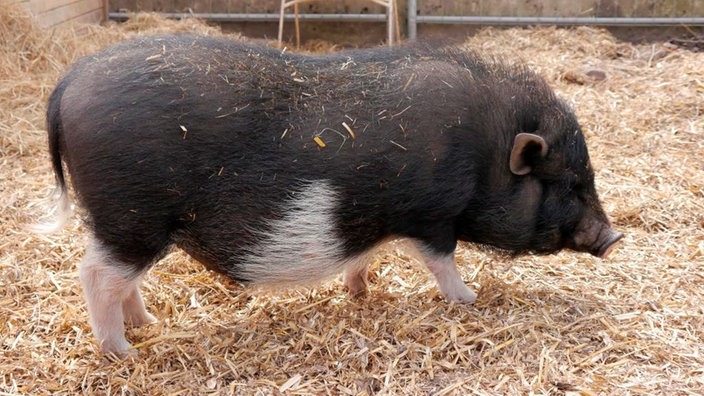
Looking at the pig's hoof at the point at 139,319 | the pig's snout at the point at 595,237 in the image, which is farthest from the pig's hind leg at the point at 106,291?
Answer: the pig's snout at the point at 595,237

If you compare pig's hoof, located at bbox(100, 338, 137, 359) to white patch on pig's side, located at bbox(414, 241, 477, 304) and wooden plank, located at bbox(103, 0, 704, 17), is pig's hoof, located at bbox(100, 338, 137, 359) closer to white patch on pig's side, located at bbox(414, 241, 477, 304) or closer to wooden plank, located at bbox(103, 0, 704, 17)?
white patch on pig's side, located at bbox(414, 241, 477, 304)

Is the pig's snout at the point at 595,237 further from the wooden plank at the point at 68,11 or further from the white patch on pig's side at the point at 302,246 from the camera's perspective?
the wooden plank at the point at 68,11

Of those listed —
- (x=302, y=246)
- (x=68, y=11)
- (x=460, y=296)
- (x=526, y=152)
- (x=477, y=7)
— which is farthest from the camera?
(x=477, y=7)

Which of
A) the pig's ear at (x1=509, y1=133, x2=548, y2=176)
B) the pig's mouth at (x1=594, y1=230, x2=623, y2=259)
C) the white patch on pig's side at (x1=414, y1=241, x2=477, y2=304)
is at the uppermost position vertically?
the pig's ear at (x1=509, y1=133, x2=548, y2=176)

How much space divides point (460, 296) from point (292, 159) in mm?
1296

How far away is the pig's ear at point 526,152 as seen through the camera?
12.4ft

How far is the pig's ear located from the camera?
12.4 ft

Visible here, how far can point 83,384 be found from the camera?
363 centimetres

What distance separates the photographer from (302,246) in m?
3.67

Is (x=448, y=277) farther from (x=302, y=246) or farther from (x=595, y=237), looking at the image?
(x=302, y=246)

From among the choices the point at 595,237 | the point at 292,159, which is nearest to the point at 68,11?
the point at 292,159

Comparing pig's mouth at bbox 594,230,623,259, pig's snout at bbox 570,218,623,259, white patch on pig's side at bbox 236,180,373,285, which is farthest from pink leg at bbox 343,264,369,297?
pig's mouth at bbox 594,230,623,259

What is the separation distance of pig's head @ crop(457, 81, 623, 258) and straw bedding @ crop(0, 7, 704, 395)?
32 cm

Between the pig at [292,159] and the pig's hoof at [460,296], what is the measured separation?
0.86 ft
